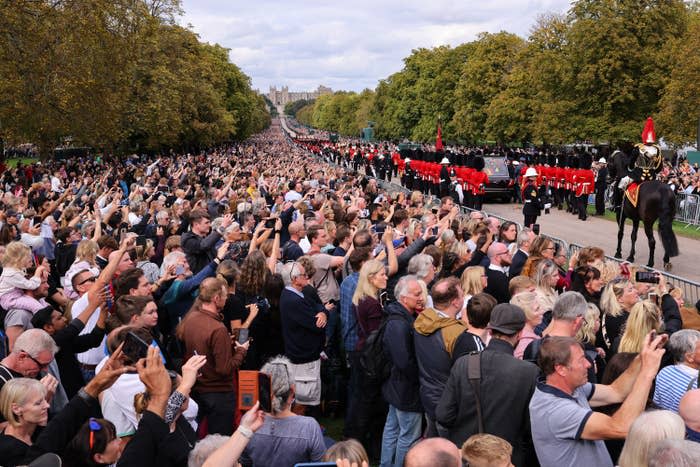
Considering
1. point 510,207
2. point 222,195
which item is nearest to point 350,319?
point 222,195

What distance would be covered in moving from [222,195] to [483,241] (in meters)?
8.33

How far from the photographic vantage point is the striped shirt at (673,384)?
4582 millimetres

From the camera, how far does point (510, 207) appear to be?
28484 mm

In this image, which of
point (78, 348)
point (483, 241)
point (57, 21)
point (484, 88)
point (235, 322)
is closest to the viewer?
point (78, 348)

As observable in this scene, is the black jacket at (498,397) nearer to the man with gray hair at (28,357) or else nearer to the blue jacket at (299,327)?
the blue jacket at (299,327)

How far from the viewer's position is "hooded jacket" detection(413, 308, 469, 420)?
201 inches

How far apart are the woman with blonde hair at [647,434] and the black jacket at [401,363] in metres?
2.21

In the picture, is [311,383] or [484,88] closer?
[311,383]

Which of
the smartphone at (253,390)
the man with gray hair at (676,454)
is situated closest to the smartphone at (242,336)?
the smartphone at (253,390)

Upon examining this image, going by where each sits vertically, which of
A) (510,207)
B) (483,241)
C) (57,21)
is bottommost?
(510,207)

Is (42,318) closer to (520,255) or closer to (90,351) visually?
(90,351)

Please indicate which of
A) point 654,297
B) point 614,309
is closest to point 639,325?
point 614,309

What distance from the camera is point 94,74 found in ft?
108

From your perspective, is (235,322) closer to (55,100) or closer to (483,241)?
(483,241)
